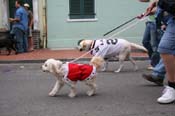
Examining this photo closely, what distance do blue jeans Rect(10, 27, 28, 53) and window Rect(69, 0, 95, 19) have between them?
6.57 ft

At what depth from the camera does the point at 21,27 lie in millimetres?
16625

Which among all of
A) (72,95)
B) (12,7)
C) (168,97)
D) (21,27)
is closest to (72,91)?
(72,95)

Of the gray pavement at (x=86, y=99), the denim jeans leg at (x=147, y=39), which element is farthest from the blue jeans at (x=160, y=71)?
the denim jeans leg at (x=147, y=39)

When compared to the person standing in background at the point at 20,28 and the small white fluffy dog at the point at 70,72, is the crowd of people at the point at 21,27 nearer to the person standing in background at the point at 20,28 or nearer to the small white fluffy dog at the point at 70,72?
the person standing in background at the point at 20,28

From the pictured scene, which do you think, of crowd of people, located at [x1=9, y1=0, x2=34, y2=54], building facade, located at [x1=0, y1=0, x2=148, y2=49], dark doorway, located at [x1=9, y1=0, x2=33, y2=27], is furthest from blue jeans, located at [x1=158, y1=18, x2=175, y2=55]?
dark doorway, located at [x1=9, y1=0, x2=33, y2=27]

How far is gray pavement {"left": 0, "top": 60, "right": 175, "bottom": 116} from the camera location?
6.69 m

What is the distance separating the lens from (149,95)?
303 inches

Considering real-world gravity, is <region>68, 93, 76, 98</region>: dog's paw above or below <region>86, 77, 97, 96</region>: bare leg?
below

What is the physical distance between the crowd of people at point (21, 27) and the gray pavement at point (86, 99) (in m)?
6.24

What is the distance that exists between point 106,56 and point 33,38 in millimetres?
7106

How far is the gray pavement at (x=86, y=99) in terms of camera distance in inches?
263

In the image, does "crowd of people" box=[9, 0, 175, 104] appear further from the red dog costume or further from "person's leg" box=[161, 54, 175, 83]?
the red dog costume

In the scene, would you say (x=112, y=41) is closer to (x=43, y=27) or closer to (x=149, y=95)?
(x=149, y=95)

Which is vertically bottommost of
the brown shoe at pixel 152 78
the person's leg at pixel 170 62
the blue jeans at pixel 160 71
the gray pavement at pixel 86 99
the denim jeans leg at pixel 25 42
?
the denim jeans leg at pixel 25 42
